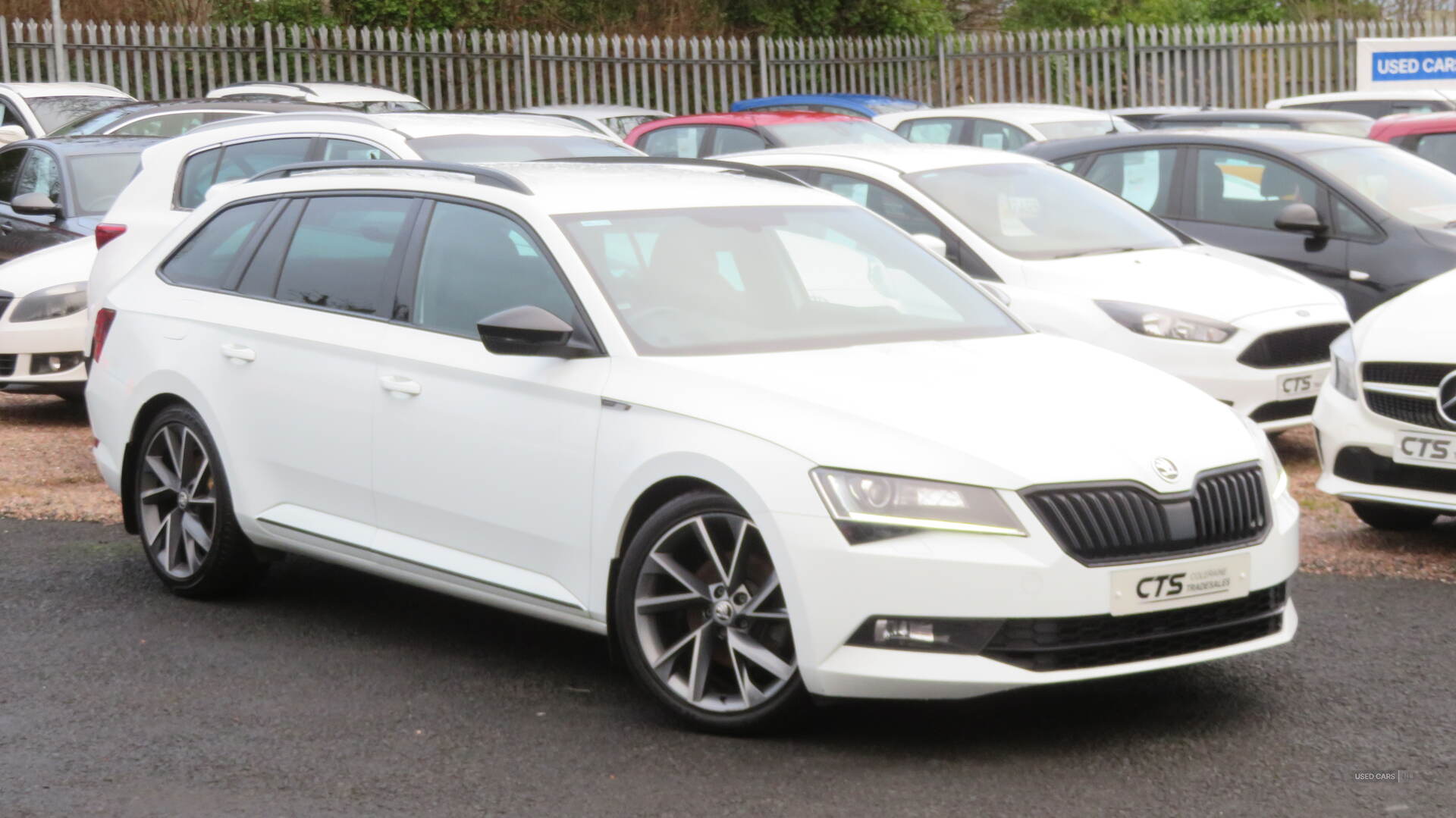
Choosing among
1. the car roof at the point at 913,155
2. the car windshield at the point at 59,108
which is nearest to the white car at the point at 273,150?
the car roof at the point at 913,155

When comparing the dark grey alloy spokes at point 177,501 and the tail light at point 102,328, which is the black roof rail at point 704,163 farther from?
the tail light at point 102,328

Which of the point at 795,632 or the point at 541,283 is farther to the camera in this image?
the point at 541,283

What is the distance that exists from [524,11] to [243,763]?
1139 inches

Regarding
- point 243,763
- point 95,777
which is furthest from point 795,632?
point 95,777

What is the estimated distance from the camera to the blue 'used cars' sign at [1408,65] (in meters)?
21.6

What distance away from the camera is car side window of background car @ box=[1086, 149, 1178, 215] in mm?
11891

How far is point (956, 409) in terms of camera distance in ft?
16.4

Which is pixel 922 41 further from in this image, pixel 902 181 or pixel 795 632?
pixel 795 632

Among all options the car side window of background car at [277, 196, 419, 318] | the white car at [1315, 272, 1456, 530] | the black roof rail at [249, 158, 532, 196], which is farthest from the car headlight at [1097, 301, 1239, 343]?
the car side window of background car at [277, 196, 419, 318]

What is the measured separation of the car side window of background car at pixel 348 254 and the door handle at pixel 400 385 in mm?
272

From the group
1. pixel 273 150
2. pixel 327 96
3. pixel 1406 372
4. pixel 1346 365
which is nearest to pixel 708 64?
pixel 327 96

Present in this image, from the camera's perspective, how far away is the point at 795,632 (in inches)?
190

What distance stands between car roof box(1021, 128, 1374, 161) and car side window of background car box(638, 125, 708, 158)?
16.6ft

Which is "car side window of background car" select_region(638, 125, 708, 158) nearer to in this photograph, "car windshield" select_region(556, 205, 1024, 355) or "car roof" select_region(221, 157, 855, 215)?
"car roof" select_region(221, 157, 855, 215)
